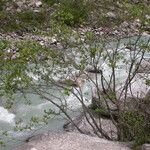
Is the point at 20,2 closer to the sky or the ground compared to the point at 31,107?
closer to the sky

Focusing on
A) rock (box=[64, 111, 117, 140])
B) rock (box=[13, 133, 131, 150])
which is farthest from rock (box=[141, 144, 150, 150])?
rock (box=[64, 111, 117, 140])

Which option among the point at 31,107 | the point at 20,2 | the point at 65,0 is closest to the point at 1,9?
the point at 20,2

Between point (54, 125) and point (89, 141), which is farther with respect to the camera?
point (54, 125)

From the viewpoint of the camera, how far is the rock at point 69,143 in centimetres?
998

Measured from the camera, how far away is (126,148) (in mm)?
10078

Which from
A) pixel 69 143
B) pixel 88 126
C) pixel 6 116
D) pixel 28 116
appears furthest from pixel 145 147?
pixel 6 116

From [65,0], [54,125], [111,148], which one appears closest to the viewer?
[111,148]

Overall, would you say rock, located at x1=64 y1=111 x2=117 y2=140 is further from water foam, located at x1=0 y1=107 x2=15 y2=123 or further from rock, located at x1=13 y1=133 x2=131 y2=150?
rock, located at x1=13 y1=133 x2=131 y2=150

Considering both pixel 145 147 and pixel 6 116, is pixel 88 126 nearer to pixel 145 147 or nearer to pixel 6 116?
pixel 6 116

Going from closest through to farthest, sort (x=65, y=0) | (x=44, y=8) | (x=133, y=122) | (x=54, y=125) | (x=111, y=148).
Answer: (x=111, y=148) → (x=133, y=122) → (x=54, y=125) → (x=65, y=0) → (x=44, y=8)

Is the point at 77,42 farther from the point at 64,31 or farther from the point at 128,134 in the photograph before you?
the point at 128,134

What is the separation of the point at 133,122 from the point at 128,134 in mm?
502

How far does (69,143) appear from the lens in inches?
400

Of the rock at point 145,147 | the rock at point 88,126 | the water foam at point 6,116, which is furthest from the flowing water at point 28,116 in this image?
the rock at point 145,147
